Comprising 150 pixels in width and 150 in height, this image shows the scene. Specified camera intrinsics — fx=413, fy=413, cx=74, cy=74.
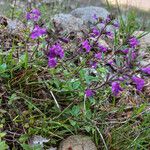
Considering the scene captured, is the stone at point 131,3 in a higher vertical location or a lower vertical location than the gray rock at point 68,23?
lower

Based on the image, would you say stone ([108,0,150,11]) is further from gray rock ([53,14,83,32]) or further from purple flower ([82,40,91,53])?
purple flower ([82,40,91,53])

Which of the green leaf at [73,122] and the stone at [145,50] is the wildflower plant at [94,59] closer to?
the green leaf at [73,122]

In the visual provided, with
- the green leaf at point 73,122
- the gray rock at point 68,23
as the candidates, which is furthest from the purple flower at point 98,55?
the gray rock at point 68,23

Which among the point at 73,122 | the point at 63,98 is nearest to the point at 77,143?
the point at 73,122

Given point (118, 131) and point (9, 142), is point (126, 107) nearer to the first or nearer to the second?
point (118, 131)

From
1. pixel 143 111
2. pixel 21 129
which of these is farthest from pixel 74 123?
pixel 143 111

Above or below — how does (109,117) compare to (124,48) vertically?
below

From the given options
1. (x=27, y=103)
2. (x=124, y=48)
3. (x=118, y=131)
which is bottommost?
(x=118, y=131)

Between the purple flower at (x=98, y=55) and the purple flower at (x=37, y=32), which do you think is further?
the purple flower at (x=98, y=55)

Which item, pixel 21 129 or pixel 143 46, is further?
pixel 143 46
